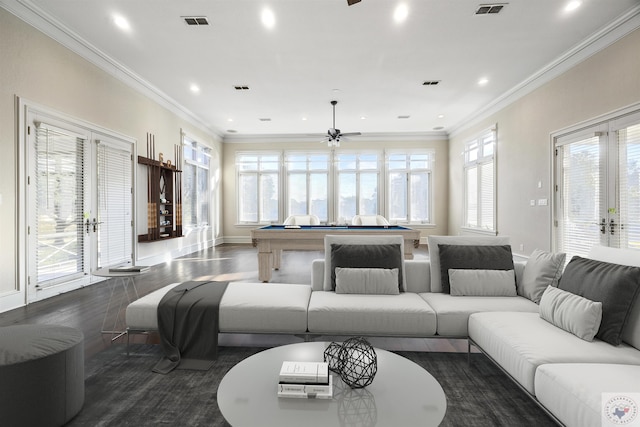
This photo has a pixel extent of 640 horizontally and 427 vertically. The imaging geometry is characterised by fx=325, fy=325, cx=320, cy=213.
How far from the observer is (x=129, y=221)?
18.1ft

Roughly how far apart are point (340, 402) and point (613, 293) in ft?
5.42

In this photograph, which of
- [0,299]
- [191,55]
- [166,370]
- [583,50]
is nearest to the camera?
[166,370]

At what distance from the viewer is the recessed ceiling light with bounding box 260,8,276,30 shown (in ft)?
12.0

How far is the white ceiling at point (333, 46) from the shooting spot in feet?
11.8

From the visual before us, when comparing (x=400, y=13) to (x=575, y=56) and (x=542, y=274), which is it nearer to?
(x=575, y=56)

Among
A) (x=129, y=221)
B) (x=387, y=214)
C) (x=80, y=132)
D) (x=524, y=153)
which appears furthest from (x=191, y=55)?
(x=387, y=214)

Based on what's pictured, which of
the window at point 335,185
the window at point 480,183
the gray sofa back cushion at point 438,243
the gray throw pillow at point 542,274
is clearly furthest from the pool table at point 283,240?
the window at point 335,185

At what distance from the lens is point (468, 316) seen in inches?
92.4

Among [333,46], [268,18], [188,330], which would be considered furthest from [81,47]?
[188,330]

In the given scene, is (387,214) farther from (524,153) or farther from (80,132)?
(80,132)

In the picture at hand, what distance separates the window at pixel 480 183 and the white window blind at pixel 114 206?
23.3 feet

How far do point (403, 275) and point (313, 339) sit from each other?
0.96 meters

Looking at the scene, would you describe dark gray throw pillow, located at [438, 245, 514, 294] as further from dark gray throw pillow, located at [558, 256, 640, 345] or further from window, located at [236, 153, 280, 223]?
window, located at [236, 153, 280, 223]

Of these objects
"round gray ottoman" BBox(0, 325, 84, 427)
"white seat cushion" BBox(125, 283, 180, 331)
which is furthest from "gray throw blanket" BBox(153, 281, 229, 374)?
"round gray ottoman" BBox(0, 325, 84, 427)
